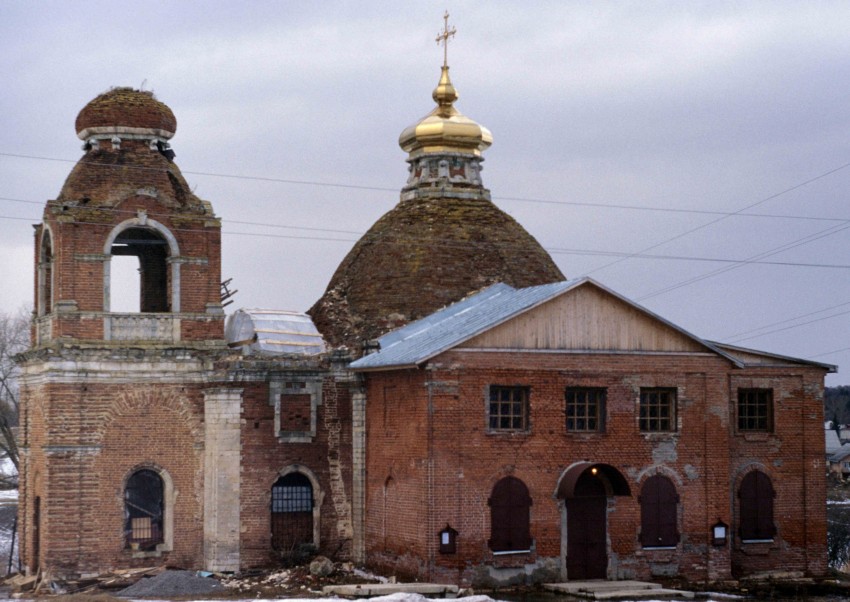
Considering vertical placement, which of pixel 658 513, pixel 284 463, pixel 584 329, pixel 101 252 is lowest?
pixel 658 513

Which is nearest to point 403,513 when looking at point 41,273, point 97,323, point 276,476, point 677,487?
point 276,476

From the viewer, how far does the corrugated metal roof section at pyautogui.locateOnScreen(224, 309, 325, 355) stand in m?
32.9

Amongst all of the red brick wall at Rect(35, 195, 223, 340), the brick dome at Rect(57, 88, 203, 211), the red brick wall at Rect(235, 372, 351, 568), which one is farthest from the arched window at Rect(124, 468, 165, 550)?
the brick dome at Rect(57, 88, 203, 211)

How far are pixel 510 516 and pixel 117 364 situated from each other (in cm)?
885

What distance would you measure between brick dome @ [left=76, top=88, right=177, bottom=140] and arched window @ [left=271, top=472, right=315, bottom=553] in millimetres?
8220

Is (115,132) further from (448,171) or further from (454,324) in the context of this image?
(448,171)

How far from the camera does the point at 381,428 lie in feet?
102

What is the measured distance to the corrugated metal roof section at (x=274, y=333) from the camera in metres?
32.9

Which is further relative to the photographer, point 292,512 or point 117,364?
point 292,512

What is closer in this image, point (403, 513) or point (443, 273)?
point (403, 513)

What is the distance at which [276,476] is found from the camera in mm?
31953

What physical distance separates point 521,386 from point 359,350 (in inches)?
195

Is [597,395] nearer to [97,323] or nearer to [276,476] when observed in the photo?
[276,476]

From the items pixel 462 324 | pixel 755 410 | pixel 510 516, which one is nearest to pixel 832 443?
pixel 755 410
